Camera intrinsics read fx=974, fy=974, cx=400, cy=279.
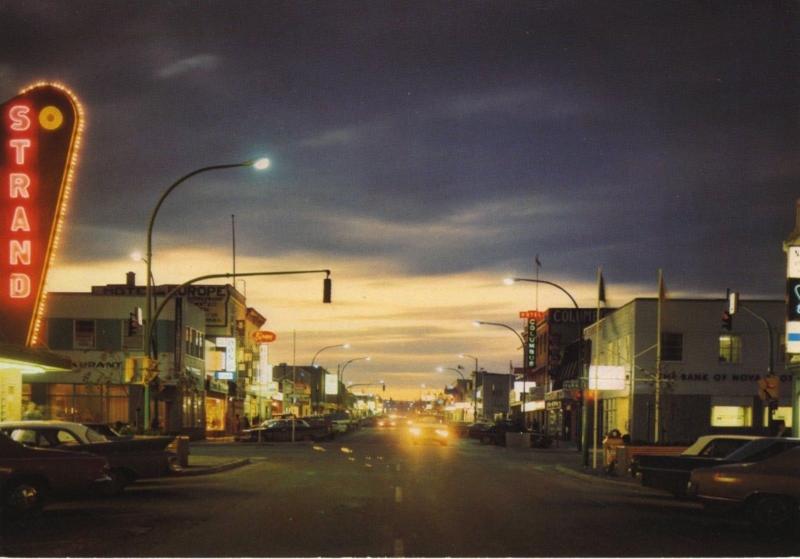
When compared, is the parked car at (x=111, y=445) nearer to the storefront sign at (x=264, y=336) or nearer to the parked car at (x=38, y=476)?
the parked car at (x=38, y=476)

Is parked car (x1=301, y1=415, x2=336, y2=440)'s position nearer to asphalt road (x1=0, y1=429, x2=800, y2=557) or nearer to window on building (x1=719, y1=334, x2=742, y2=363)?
window on building (x1=719, y1=334, x2=742, y2=363)

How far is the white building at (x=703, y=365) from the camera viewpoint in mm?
49625

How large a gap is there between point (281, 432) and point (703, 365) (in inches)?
965

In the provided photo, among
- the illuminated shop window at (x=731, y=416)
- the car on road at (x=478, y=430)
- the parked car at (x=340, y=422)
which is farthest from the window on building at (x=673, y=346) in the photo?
the parked car at (x=340, y=422)

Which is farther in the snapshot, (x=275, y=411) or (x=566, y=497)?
(x=275, y=411)

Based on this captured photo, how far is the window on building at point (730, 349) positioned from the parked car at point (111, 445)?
34880 millimetres

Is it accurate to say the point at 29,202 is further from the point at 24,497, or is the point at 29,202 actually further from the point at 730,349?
the point at 730,349

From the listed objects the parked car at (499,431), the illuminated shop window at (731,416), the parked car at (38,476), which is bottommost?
the parked car at (499,431)

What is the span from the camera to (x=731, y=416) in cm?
5009

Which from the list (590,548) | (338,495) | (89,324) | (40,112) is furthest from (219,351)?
(590,548)

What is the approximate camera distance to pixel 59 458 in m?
16.5

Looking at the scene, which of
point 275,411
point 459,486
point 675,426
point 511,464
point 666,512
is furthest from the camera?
point 275,411

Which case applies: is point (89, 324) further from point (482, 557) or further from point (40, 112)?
point (482, 557)

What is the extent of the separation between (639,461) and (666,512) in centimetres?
370
